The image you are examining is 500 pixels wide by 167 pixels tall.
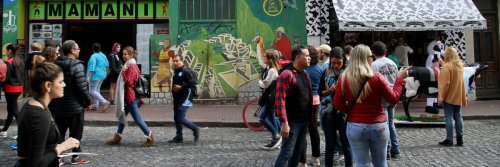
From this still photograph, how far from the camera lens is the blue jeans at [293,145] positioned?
5.43 m

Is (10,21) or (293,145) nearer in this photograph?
(293,145)

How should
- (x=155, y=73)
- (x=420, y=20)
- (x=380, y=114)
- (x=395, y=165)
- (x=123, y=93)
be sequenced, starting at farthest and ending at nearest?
(x=155, y=73) < (x=420, y=20) < (x=123, y=93) < (x=395, y=165) < (x=380, y=114)

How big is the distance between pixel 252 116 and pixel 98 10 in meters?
6.41

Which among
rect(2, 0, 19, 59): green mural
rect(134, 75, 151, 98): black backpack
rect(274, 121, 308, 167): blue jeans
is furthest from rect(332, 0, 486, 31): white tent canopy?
rect(2, 0, 19, 59): green mural

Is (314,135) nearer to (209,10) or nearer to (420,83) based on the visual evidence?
(420,83)

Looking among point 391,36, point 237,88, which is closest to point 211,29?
point 237,88

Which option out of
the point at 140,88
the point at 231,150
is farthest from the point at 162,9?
the point at 231,150

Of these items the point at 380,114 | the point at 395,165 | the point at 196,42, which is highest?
the point at 196,42

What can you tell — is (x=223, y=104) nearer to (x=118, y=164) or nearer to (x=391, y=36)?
(x=391, y=36)

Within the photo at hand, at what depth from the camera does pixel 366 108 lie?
4.59 metres

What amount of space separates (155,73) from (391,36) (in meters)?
6.95

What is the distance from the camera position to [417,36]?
14.8 m

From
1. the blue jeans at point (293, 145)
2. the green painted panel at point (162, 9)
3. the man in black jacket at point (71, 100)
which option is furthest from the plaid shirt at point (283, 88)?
the green painted panel at point (162, 9)

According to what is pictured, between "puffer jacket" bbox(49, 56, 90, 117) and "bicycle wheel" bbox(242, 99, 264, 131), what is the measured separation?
3.93 meters
